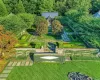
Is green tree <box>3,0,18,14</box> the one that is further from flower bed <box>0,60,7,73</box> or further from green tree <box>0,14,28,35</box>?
flower bed <box>0,60,7,73</box>

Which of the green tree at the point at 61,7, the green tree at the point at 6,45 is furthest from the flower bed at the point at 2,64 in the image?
the green tree at the point at 61,7

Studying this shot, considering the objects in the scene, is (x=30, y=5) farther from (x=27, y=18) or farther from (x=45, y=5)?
(x=27, y=18)

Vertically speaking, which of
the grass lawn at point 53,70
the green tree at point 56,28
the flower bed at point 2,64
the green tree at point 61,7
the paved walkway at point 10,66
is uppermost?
the green tree at point 61,7

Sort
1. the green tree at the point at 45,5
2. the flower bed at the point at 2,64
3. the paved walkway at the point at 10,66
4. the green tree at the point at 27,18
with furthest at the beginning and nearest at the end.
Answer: the green tree at the point at 45,5, the green tree at the point at 27,18, the flower bed at the point at 2,64, the paved walkway at the point at 10,66

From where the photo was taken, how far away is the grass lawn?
34.8 m

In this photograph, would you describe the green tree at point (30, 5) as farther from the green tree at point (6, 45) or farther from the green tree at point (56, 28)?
the green tree at point (6, 45)

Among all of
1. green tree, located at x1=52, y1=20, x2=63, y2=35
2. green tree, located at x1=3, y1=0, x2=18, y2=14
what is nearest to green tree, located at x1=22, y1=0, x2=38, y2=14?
green tree, located at x1=3, y1=0, x2=18, y2=14

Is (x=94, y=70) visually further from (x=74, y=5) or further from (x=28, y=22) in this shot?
(x=74, y=5)

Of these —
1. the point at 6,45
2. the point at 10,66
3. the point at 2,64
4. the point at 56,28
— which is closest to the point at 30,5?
the point at 56,28

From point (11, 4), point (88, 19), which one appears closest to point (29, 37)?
point (88, 19)

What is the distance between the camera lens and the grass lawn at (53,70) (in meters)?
34.8

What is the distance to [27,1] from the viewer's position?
94.4 m

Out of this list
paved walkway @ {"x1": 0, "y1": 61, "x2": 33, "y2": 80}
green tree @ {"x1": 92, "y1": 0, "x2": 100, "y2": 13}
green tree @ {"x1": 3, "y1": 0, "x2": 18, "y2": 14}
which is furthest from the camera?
green tree @ {"x1": 92, "y1": 0, "x2": 100, "y2": 13}

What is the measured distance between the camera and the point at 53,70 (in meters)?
37.6
